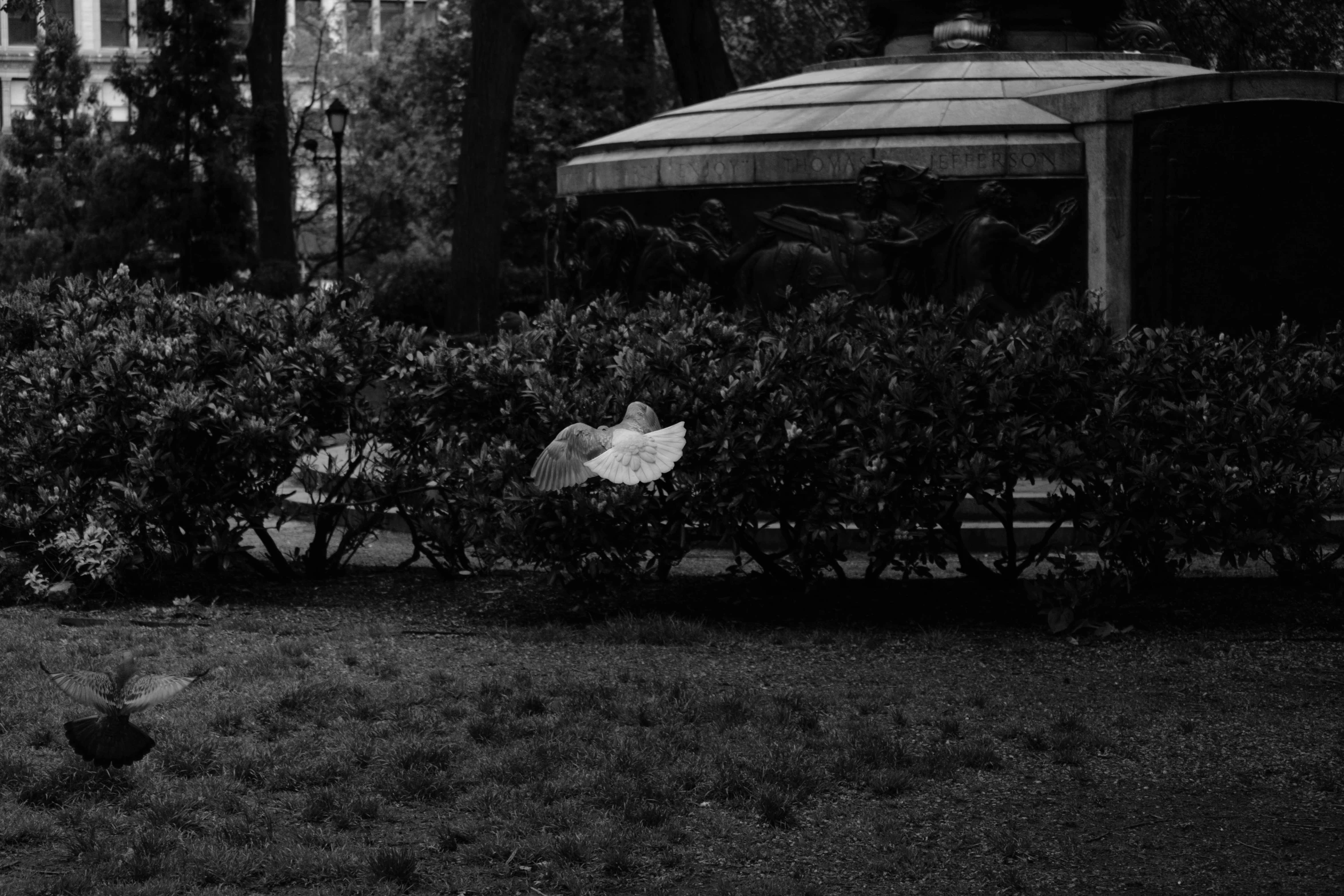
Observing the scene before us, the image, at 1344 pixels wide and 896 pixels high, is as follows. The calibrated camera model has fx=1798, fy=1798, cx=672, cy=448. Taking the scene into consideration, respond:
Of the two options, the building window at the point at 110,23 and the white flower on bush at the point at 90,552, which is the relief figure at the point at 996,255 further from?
the building window at the point at 110,23

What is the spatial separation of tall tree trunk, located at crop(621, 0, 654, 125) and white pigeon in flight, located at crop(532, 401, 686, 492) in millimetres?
23121

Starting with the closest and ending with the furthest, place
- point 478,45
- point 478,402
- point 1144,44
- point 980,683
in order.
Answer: point 980,683 < point 478,402 < point 1144,44 < point 478,45

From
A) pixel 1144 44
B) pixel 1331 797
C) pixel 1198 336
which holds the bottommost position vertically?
pixel 1331 797

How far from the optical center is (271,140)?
76.7 feet

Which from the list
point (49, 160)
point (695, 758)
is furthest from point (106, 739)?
point (49, 160)

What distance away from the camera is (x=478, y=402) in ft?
Answer: 26.7

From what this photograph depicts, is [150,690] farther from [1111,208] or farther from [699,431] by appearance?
[1111,208]

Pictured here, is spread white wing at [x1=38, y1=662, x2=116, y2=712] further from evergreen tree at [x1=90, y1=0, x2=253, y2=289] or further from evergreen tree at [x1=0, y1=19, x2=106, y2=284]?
evergreen tree at [x1=0, y1=19, x2=106, y2=284]

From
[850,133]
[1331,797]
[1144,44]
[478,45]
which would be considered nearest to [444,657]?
[1331,797]

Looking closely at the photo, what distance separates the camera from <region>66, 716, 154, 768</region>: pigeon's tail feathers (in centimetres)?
492

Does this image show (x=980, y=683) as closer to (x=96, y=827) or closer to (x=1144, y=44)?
(x=96, y=827)

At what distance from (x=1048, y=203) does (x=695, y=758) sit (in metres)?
5.48

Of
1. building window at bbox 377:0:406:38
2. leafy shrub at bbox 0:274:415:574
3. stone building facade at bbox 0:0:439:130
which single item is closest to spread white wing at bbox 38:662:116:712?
leafy shrub at bbox 0:274:415:574

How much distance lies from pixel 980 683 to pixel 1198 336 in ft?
7.39
